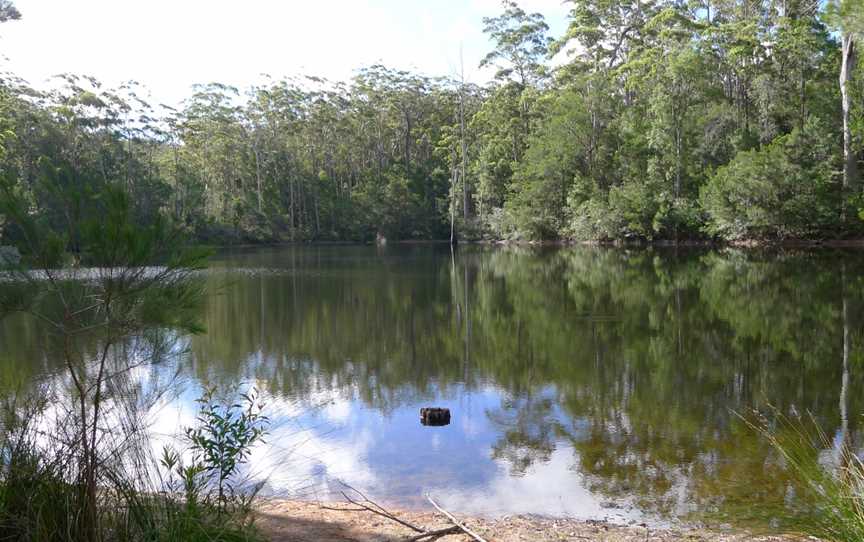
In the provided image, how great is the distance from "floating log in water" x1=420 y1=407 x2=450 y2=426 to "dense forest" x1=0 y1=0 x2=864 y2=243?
16289mm

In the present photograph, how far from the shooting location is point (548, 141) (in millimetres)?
47031

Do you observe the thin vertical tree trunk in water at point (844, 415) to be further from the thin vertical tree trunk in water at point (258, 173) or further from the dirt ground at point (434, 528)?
the thin vertical tree trunk in water at point (258, 173)

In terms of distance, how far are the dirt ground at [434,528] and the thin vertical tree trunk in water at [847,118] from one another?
31.9 meters

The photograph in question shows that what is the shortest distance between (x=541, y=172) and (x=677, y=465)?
41.2 metres

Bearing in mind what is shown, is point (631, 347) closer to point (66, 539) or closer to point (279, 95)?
point (66, 539)

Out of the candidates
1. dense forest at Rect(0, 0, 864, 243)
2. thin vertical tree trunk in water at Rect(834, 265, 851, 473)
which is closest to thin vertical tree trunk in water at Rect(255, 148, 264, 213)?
dense forest at Rect(0, 0, 864, 243)

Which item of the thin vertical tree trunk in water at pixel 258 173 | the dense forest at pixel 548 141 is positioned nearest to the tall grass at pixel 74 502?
the dense forest at pixel 548 141

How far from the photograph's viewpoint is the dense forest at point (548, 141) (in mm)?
34906

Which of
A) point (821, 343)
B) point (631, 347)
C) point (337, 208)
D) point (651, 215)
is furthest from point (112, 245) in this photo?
point (337, 208)

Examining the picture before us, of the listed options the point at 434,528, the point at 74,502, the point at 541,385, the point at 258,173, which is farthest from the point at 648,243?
the point at 74,502

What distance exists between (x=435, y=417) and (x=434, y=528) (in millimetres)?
3325

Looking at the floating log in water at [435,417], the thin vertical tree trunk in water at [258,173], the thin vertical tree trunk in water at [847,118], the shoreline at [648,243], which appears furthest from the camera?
the thin vertical tree trunk in water at [258,173]

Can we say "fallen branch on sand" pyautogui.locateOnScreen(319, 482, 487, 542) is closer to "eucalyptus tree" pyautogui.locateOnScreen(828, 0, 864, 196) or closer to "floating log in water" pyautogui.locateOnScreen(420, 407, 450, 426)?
"floating log in water" pyautogui.locateOnScreen(420, 407, 450, 426)

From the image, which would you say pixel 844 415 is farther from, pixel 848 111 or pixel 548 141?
pixel 548 141
